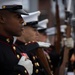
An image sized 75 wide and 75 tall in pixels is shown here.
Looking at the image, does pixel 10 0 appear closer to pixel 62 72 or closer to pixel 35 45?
pixel 35 45

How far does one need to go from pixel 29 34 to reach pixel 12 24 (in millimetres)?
1376

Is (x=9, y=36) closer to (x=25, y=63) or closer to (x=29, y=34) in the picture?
(x=25, y=63)

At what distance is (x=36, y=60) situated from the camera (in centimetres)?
532

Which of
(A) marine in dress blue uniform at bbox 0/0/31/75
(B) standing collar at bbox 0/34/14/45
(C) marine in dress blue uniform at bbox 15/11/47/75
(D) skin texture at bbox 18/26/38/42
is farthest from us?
(D) skin texture at bbox 18/26/38/42

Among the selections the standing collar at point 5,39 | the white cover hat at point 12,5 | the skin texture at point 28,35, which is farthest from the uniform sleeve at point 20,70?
the skin texture at point 28,35

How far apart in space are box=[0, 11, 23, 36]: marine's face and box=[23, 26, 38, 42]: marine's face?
126cm

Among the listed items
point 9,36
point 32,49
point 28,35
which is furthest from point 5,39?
point 28,35

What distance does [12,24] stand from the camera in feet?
14.2

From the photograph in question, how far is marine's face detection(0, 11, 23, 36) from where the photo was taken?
4.34 m

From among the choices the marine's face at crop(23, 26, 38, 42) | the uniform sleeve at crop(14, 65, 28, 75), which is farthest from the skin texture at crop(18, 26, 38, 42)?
the uniform sleeve at crop(14, 65, 28, 75)

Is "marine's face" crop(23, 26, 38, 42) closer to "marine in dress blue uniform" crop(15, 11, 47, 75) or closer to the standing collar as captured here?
"marine in dress blue uniform" crop(15, 11, 47, 75)

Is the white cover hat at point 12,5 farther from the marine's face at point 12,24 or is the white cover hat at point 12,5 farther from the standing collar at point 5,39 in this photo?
the standing collar at point 5,39

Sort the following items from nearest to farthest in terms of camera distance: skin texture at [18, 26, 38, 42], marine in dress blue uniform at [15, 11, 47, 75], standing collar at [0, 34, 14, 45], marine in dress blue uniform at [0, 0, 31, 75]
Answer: marine in dress blue uniform at [0, 0, 31, 75] < standing collar at [0, 34, 14, 45] < marine in dress blue uniform at [15, 11, 47, 75] < skin texture at [18, 26, 38, 42]

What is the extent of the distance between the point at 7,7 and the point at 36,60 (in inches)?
45.1
